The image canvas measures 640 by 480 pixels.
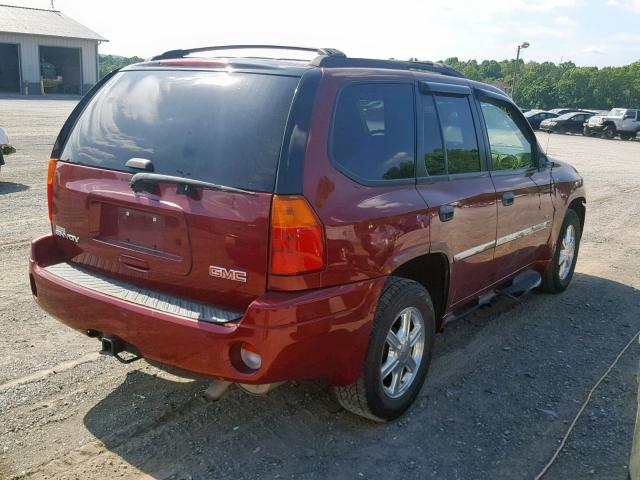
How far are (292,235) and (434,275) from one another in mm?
1427

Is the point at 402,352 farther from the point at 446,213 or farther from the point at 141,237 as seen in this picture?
the point at 141,237

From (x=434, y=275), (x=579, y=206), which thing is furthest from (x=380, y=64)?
(x=579, y=206)

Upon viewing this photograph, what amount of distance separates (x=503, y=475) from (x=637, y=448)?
79 cm

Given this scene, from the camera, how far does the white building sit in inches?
1599

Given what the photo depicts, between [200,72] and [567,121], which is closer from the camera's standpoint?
[200,72]

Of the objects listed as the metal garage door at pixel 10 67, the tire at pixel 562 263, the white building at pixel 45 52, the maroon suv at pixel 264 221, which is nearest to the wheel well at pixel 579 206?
the tire at pixel 562 263

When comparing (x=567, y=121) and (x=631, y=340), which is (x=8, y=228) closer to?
(x=631, y=340)

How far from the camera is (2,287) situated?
522cm

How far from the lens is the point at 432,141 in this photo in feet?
12.5

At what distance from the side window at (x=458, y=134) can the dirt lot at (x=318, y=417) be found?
4.52 feet

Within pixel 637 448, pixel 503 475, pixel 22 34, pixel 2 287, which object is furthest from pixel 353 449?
pixel 22 34

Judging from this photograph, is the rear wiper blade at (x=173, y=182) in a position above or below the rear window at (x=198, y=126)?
below

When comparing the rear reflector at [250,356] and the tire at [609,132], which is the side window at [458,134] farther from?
the tire at [609,132]

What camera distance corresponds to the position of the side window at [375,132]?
3.13 metres
